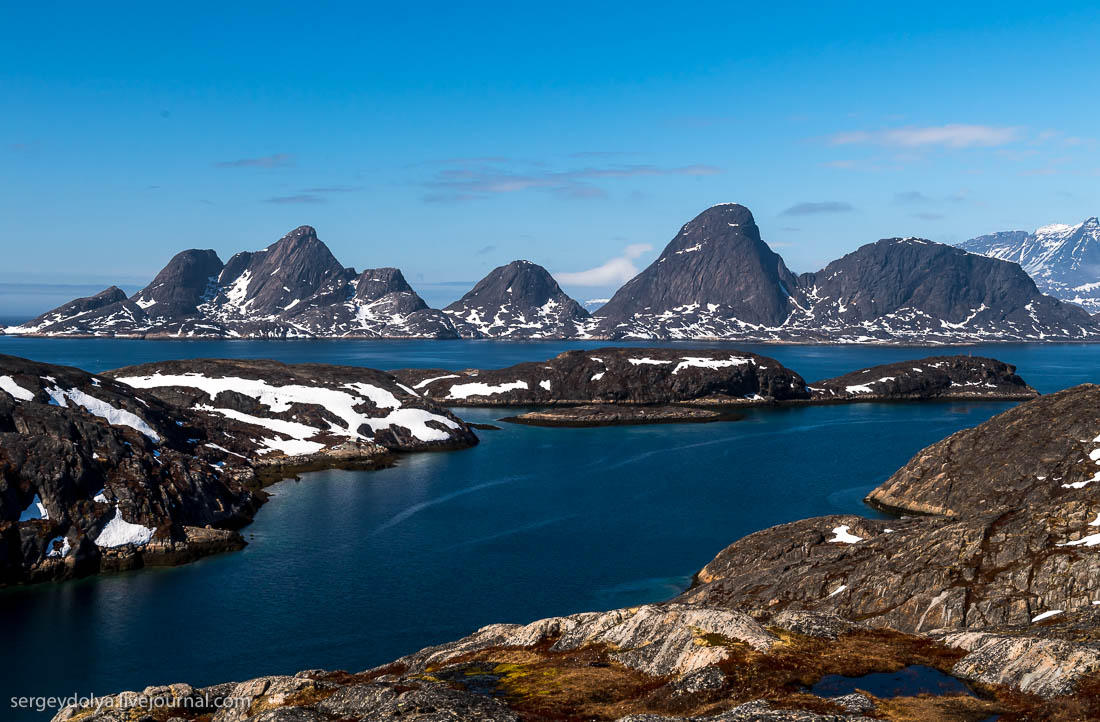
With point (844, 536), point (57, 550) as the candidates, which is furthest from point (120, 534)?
point (844, 536)

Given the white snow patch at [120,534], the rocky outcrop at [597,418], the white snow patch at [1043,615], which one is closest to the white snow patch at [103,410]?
the white snow patch at [120,534]

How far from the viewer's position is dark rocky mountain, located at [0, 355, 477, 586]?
79.4 metres

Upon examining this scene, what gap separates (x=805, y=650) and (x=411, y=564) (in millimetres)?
48714

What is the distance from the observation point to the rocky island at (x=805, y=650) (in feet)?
102

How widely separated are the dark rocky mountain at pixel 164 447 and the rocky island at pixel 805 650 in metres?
46.4

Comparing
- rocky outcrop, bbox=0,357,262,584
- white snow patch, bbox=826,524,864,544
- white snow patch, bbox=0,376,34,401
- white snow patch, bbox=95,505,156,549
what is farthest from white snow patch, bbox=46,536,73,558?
white snow patch, bbox=826,524,864,544

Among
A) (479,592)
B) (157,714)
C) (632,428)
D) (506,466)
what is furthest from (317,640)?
(632,428)

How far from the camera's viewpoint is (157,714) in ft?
117

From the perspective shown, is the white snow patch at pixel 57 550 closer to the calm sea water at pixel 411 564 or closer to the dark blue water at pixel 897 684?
the calm sea water at pixel 411 564

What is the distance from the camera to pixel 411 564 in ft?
260

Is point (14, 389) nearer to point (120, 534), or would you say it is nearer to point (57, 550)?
point (120, 534)

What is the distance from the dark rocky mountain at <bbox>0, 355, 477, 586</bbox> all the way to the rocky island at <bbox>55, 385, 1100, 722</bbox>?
46398mm

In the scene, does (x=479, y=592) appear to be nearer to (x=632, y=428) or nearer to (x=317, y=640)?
(x=317, y=640)

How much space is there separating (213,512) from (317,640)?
36729 millimetres
